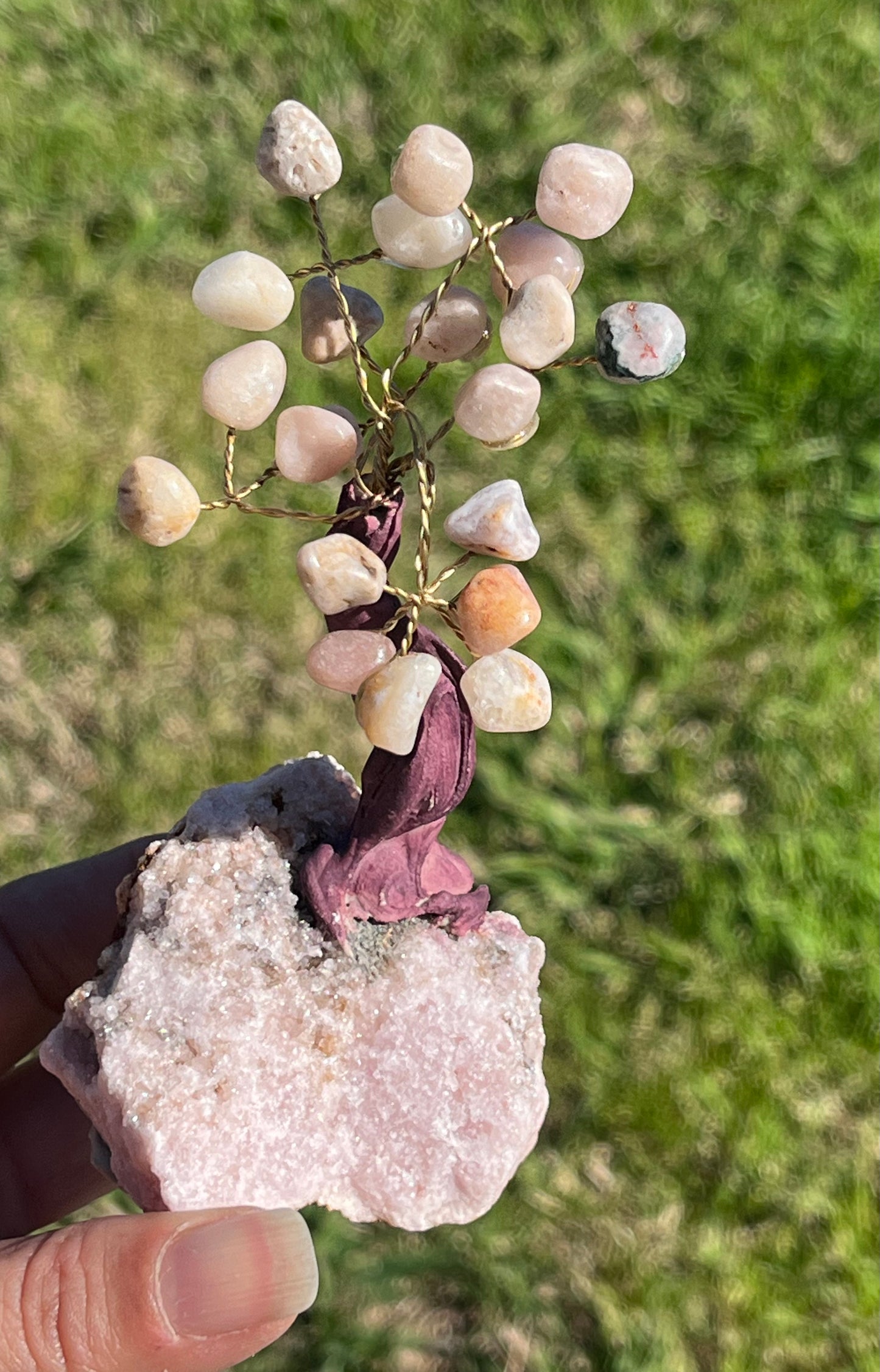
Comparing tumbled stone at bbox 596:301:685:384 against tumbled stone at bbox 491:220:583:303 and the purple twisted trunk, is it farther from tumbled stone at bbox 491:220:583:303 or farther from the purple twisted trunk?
the purple twisted trunk

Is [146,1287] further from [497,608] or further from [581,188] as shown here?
[581,188]

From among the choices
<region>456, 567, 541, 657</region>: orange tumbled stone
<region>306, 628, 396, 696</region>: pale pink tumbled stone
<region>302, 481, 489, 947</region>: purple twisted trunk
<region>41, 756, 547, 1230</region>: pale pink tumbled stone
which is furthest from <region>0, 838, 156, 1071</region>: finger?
<region>456, 567, 541, 657</region>: orange tumbled stone

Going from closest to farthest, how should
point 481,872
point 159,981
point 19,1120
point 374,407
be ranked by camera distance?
point 374,407 < point 159,981 < point 19,1120 < point 481,872

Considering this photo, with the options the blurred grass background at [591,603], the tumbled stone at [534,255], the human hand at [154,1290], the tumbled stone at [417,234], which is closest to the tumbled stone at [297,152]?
the tumbled stone at [417,234]

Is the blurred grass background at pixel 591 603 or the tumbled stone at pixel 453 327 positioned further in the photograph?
the blurred grass background at pixel 591 603

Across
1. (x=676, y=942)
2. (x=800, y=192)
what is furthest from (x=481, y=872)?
(x=800, y=192)

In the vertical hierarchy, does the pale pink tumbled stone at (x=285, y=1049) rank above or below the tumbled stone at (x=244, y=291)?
below

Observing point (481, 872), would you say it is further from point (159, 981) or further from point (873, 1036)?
point (159, 981)

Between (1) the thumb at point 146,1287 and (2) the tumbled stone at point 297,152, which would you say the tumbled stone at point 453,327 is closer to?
(2) the tumbled stone at point 297,152
